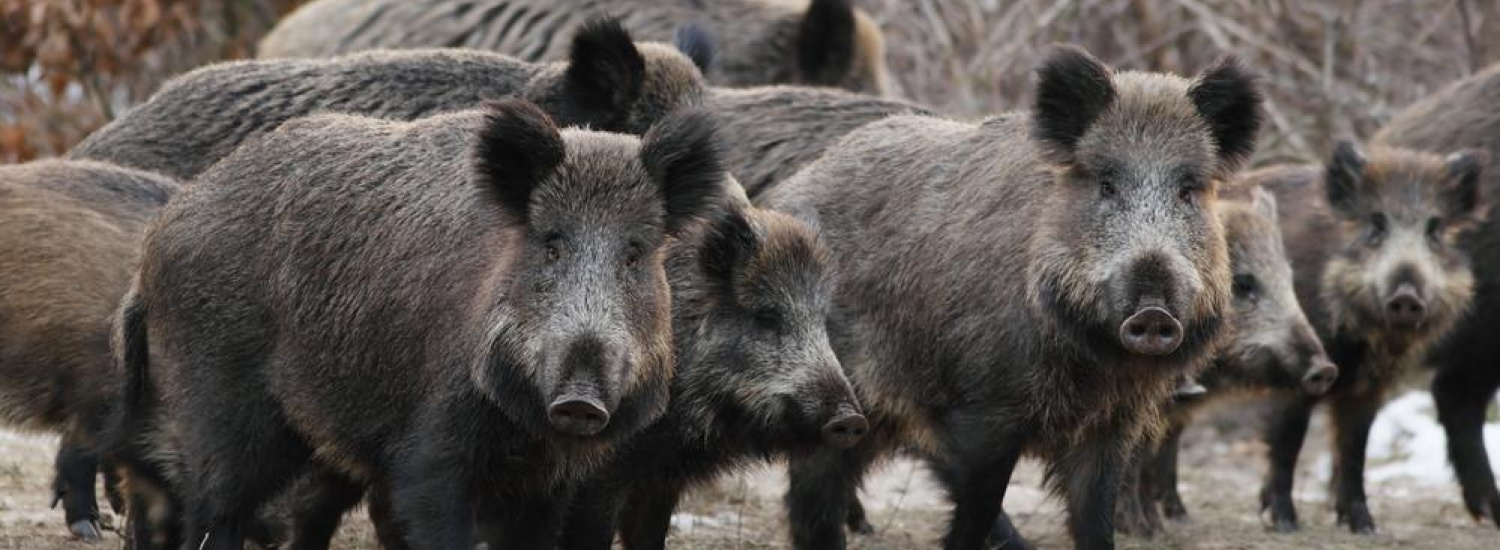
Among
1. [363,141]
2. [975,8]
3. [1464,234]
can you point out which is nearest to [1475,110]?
[1464,234]

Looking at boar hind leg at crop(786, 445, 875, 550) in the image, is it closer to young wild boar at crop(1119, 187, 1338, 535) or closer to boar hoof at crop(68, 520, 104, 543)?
young wild boar at crop(1119, 187, 1338, 535)

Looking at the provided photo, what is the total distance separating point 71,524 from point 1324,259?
5.32 meters

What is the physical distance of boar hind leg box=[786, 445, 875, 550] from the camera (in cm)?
706

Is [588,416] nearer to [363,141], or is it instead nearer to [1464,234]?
[363,141]

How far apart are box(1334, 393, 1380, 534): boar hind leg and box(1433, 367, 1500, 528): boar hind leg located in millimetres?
579

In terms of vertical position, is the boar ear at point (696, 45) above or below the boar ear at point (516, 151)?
below

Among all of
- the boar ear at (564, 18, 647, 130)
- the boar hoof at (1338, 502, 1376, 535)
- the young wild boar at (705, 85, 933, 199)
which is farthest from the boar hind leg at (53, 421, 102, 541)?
the boar hoof at (1338, 502, 1376, 535)

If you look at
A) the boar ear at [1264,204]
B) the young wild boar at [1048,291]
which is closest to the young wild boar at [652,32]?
the boar ear at [1264,204]

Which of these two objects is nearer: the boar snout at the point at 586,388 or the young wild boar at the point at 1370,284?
the boar snout at the point at 586,388

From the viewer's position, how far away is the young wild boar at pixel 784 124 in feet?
26.8

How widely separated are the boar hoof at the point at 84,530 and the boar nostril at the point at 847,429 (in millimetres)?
2639

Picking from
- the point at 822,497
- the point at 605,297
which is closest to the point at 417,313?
the point at 605,297

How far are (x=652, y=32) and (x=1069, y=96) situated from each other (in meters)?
4.43

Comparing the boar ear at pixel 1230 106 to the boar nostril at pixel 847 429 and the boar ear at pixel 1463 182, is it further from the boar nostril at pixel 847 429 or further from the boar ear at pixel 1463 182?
the boar ear at pixel 1463 182
